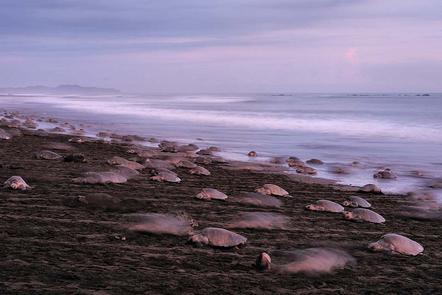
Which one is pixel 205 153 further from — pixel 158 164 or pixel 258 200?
A: pixel 258 200

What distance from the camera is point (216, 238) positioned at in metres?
6.13

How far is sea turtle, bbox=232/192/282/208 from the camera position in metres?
8.82

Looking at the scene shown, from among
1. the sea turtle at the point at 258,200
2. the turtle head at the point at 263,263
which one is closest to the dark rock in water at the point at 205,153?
the sea turtle at the point at 258,200

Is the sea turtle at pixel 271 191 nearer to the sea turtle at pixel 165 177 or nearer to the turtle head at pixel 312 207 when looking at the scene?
the turtle head at pixel 312 207

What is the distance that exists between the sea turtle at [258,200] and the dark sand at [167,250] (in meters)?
0.24

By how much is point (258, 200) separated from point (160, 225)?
2627mm

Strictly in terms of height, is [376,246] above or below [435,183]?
below

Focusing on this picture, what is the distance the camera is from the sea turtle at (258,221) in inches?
282

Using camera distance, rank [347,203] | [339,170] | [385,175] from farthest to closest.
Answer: [339,170]
[385,175]
[347,203]

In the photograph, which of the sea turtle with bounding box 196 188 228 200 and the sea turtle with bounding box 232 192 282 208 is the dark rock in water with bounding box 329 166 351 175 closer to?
the sea turtle with bounding box 232 192 282 208

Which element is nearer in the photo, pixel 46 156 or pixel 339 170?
pixel 46 156

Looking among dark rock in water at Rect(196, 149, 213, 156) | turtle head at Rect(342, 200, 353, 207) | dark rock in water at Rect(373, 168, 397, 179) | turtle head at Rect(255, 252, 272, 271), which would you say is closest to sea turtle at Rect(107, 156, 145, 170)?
turtle head at Rect(342, 200, 353, 207)

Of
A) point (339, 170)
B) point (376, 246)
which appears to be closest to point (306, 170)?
point (339, 170)

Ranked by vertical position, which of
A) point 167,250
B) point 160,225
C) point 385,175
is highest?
point 385,175
